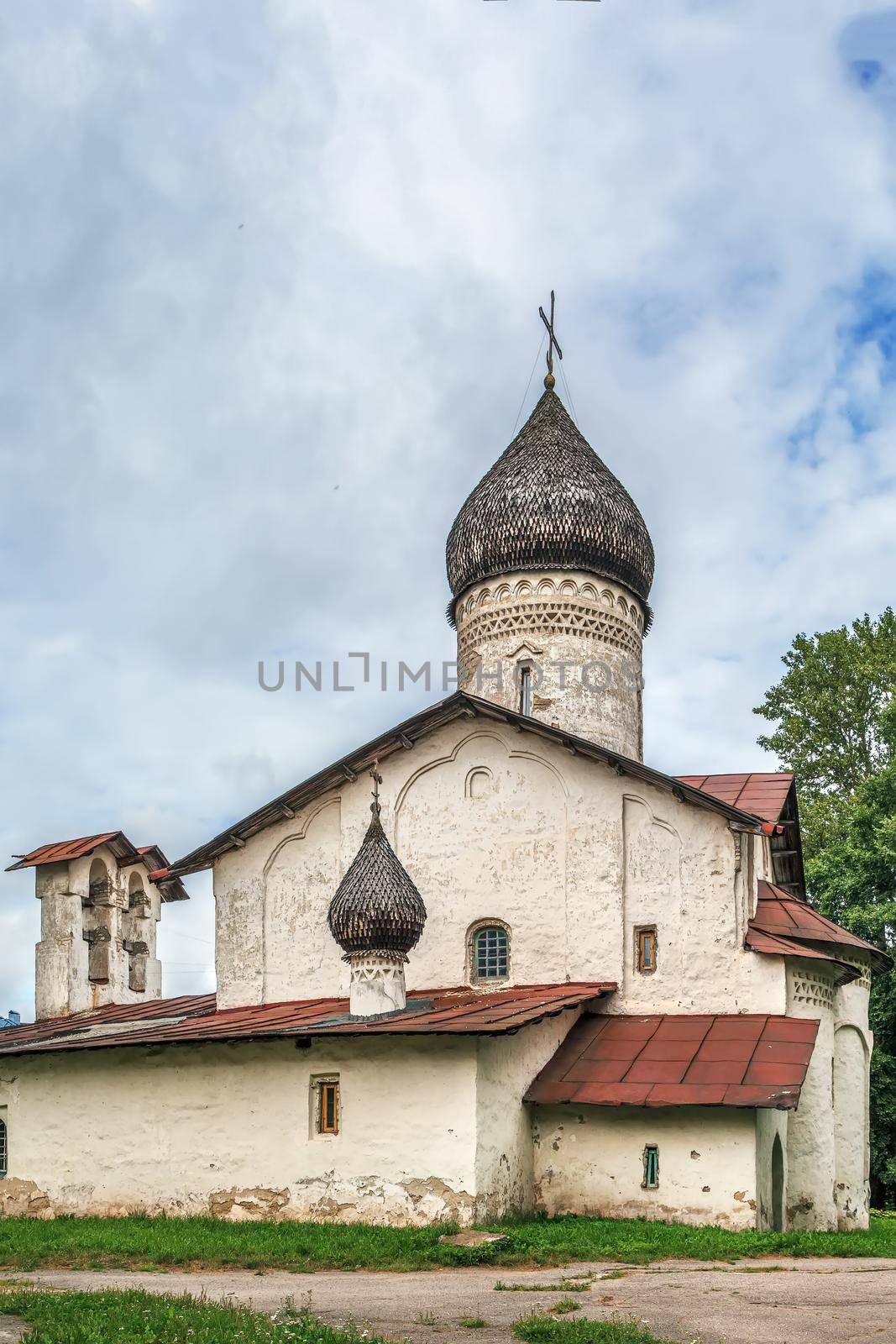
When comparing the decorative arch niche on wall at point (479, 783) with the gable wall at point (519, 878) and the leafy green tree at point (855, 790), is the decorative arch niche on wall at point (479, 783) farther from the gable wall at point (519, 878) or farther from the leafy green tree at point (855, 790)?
the leafy green tree at point (855, 790)

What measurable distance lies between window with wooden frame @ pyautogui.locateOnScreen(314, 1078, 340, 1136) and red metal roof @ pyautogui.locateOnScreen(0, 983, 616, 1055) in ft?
1.86

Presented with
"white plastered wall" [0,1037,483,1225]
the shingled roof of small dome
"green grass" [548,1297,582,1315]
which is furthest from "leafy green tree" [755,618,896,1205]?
"green grass" [548,1297,582,1315]

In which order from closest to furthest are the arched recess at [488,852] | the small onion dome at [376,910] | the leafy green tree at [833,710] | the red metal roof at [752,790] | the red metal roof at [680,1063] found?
the red metal roof at [680,1063] < the small onion dome at [376,910] < the arched recess at [488,852] < the red metal roof at [752,790] < the leafy green tree at [833,710]

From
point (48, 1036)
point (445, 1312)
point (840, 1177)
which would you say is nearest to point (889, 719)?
point (840, 1177)

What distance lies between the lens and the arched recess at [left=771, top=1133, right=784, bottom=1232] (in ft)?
46.9

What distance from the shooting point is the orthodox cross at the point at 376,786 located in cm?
1518

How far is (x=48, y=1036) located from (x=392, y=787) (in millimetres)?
4908

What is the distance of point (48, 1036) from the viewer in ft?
54.2

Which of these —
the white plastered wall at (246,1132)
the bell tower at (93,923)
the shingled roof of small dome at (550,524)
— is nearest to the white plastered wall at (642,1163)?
the white plastered wall at (246,1132)

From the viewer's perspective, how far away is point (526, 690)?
65.0 feet

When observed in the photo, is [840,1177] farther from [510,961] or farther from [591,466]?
[591,466]

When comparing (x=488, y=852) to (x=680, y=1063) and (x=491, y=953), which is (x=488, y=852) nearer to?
(x=491, y=953)

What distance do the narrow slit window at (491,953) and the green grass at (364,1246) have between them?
3.53 metres

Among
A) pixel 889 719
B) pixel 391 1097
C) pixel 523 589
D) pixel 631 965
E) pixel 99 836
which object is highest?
pixel 523 589
